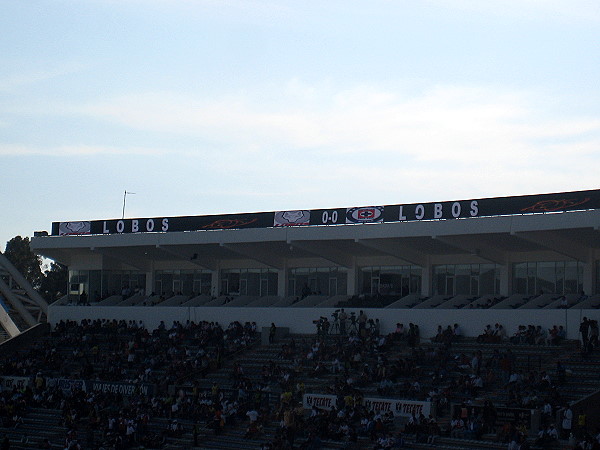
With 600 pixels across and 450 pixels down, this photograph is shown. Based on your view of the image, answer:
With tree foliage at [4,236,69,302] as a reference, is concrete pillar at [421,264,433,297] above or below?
below

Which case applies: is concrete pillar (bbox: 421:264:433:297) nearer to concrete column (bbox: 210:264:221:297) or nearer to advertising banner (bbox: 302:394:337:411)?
advertising banner (bbox: 302:394:337:411)

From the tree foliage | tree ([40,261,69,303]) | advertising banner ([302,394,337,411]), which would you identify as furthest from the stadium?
the tree foliage

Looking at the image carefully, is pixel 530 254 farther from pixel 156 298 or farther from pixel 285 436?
pixel 156 298

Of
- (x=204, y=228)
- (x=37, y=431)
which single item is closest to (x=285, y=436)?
(x=37, y=431)

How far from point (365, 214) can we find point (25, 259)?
70.5m

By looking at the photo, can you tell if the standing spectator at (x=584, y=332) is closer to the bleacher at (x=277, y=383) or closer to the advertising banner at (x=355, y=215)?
the bleacher at (x=277, y=383)

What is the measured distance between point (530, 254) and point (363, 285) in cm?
931

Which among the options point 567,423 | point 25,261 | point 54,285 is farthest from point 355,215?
point 25,261

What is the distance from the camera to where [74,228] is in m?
56.0

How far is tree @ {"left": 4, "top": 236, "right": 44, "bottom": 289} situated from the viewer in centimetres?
10562

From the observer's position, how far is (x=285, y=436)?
30.5 meters

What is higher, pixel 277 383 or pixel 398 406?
pixel 277 383

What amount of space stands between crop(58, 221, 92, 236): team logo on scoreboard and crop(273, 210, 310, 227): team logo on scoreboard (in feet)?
43.7

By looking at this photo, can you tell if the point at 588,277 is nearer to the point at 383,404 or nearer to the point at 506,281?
the point at 506,281
